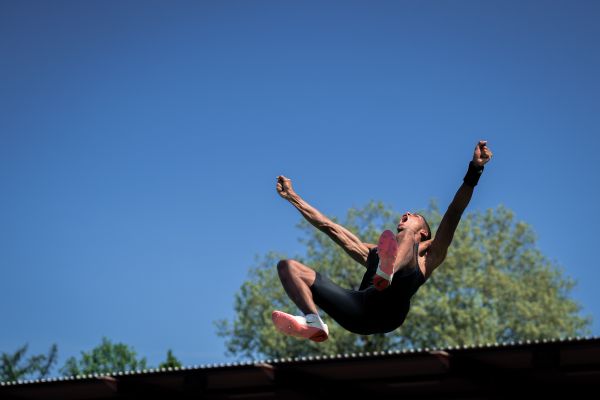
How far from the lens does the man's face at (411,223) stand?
7.90 m

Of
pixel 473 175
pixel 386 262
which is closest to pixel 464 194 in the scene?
pixel 473 175

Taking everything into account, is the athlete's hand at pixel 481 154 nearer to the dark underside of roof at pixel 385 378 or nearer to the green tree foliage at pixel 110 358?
the dark underside of roof at pixel 385 378

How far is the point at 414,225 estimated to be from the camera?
7.95m

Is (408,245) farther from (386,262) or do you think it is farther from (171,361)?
(171,361)

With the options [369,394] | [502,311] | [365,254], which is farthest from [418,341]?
[365,254]

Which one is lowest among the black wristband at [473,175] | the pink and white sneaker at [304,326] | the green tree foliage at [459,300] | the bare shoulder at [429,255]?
the pink and white sneaker at [304,326]

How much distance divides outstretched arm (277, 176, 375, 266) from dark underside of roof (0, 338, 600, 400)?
309 centimetres

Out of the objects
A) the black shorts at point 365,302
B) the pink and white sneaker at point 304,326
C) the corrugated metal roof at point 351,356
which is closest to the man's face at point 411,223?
the black shorts at point 365,302

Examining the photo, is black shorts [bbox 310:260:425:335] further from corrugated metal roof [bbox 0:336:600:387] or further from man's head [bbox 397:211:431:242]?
corrugated metal roof [bbox 0:336:600:387]

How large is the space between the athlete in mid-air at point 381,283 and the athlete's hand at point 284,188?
1368mm

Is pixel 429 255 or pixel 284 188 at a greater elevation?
pixel 284 188

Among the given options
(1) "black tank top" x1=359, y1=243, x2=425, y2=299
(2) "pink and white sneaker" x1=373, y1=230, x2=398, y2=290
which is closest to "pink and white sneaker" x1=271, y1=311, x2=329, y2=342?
(2) "pink and white sneaker" x1=373, y1=230, x2=398, y2=290

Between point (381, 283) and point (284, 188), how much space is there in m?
2.31

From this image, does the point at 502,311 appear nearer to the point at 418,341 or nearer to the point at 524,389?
the point at 418,341
